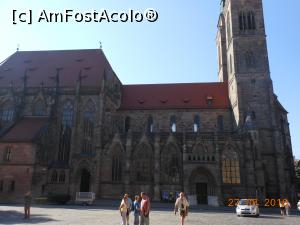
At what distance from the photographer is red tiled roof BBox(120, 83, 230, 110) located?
41250 mm

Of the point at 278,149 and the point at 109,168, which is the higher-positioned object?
the point at 278,149

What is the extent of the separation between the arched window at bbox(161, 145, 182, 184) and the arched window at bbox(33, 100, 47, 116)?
54.4ft

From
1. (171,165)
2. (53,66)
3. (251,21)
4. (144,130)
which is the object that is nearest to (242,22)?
(251,21)

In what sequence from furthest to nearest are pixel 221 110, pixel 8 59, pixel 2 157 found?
pixel 8 59 → pixel 221 110 → pixel 2 157

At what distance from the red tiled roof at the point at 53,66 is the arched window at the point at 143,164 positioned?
10.6 meters

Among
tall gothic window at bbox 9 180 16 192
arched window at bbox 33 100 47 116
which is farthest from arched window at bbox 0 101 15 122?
tall gothic window at bbox 9 180 16 192

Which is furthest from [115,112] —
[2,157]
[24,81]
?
[2,157]

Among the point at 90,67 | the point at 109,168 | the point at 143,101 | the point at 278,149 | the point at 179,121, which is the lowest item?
the point at 109,168

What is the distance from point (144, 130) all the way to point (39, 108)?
46.2 ft

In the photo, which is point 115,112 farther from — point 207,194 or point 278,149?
point 278,149

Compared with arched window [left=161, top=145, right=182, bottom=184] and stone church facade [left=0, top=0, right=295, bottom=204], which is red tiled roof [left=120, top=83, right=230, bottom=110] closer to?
stone church facade [left=0, top=0, right=295, bottom=204]

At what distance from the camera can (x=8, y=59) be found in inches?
1754

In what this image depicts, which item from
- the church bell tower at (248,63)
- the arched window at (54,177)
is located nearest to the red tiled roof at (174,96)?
the church bell tower at (248,63)

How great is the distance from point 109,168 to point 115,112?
967 centimetres
